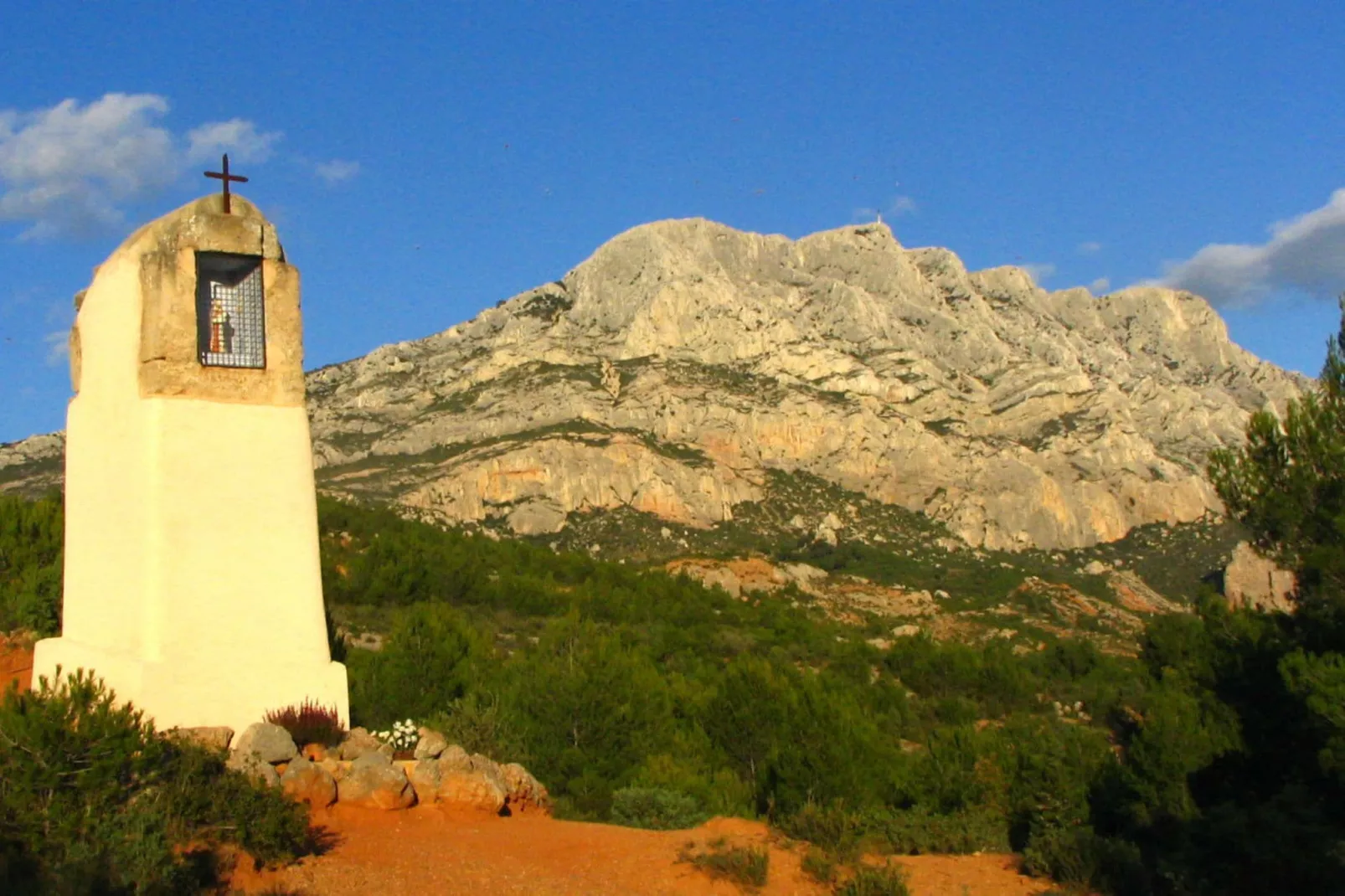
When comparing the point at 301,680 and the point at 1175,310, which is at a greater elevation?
the point at 1175,310

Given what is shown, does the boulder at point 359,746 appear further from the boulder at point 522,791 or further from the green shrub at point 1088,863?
the green shrub at point 1088,863

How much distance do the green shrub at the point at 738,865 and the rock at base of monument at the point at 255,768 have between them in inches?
114

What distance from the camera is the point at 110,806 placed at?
7344 mm

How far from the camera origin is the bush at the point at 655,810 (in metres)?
10.6

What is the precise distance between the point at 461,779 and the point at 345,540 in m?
24.9

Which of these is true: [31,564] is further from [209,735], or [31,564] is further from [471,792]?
[471,792]

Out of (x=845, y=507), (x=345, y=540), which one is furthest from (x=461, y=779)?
(x=845, y=507)

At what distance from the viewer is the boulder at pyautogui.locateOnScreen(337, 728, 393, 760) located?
9.79 m

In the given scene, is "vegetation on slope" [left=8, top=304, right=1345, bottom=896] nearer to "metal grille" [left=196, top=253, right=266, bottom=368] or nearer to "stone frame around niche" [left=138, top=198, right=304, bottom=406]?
"stone frame around niche" [left=138, top=198, right=304, bottom=406]

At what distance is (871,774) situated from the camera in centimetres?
1625

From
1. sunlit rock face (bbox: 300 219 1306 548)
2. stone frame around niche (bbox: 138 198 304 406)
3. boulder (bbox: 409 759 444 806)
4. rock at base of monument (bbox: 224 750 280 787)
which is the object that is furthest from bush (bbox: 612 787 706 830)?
sunlit rock face (bbox: 300 219 1306 548)

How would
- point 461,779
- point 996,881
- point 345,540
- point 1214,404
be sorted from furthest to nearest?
1. point 1214,404
2. point 345,540
3. point 461,779
4. point 996,881

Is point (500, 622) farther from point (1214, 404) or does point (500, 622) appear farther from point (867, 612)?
point (1214, 404)

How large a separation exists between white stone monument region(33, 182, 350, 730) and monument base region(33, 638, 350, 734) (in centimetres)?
1
